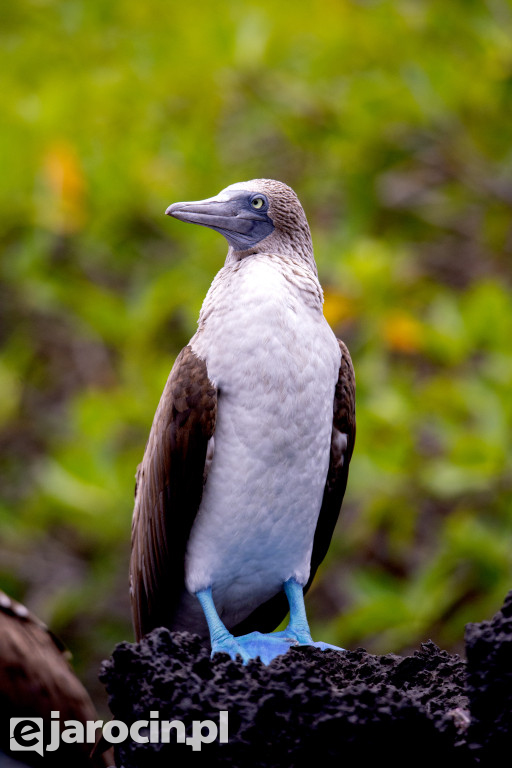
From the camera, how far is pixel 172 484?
3043 millimetres

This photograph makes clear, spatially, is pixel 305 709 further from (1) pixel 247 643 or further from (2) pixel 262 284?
(2) pixel 262 284

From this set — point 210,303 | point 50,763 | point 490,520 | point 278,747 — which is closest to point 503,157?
point 490,520

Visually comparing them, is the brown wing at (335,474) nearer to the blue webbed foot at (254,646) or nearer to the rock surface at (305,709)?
the blue webbed foot at (254,646)

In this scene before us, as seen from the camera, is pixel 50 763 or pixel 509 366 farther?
pixel 509 366

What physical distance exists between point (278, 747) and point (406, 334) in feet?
11.8

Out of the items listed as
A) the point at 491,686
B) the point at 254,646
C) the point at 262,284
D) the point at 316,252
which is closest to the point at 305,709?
the point at 491,686

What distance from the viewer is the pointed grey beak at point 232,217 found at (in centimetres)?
313

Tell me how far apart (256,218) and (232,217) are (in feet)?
0.30

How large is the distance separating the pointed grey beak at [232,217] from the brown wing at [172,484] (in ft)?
1.31

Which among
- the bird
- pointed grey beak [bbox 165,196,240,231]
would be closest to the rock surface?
the bird

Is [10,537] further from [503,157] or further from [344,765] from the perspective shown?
[344,765]

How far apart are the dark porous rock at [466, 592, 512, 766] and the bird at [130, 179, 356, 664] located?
2.68 feet

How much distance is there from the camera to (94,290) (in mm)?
6777

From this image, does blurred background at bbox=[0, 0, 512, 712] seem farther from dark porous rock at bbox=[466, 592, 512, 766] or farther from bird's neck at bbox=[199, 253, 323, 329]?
dark porous rock at bbox=[466, 592, 512, 766]
